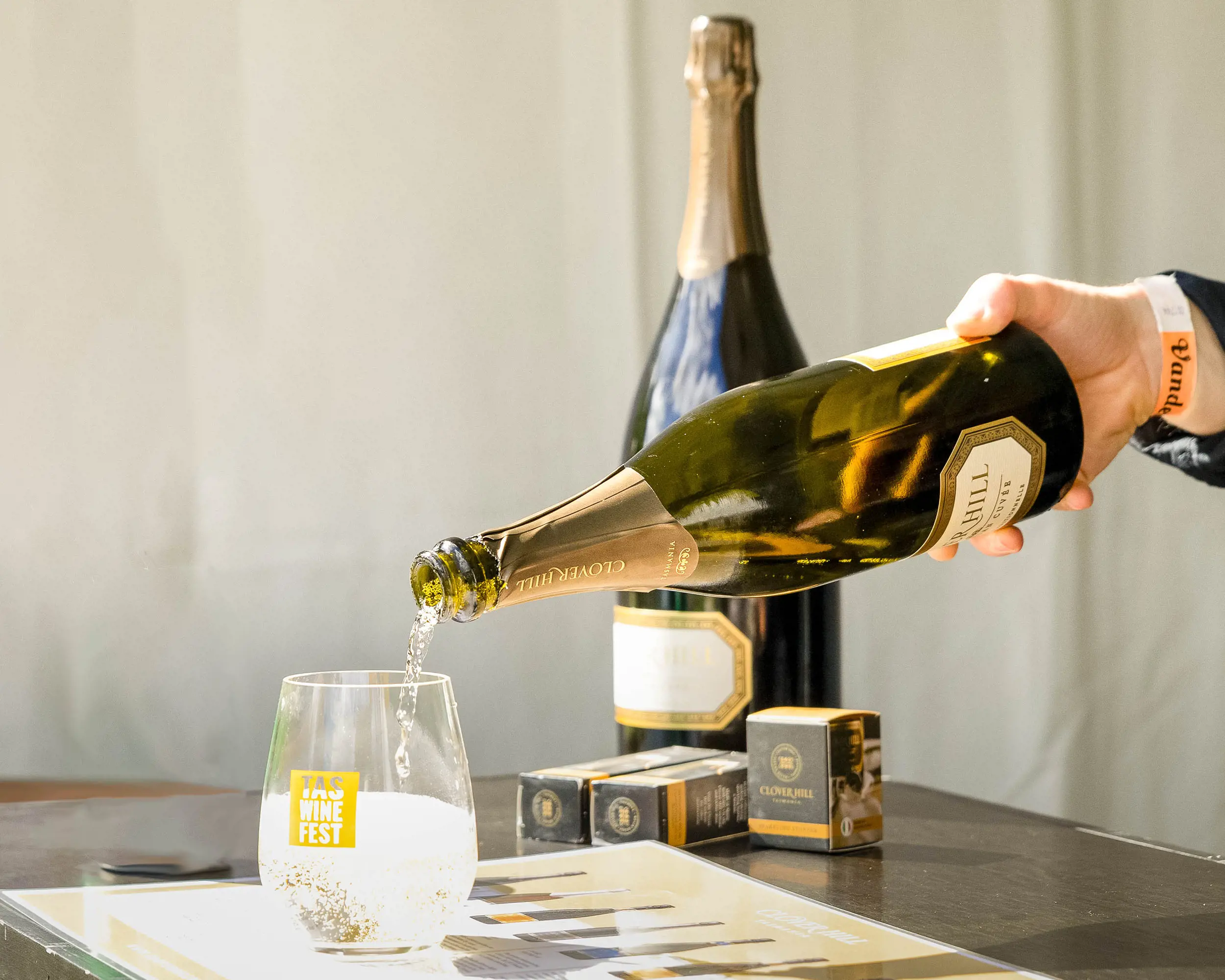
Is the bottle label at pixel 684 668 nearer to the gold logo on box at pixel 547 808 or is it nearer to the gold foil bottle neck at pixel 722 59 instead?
the gold logo on box at pixel 547 808

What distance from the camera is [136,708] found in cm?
149

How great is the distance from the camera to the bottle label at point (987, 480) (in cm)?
77

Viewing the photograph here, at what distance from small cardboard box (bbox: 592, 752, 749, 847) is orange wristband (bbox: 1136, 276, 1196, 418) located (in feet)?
1.30

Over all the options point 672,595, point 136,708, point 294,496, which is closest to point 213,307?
point 294,496

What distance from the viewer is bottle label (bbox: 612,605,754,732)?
0.93 m

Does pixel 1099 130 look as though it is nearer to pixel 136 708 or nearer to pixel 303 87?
pixel 303 87

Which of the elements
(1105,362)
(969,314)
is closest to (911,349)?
(969,314)

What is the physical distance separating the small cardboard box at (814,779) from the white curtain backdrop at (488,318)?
0.82m

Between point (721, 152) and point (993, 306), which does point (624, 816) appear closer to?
point (993, 306)

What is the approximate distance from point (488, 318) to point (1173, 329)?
884 mm

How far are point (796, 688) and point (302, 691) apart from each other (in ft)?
1.64

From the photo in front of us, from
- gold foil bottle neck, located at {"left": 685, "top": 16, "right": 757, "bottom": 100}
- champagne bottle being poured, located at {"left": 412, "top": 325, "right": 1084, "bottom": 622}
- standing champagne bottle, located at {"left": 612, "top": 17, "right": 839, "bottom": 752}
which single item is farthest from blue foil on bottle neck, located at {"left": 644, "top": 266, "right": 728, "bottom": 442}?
champagne bottle being poured, located at {"left": 412, "top": 325, "right": 1084, "bottom": 622}

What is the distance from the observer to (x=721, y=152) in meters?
1.06

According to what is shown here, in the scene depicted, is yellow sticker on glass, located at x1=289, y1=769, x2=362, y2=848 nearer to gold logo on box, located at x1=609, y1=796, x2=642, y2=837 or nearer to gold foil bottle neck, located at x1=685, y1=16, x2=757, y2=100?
gold logo on box, located at x1=609, y1=796, x2=642, y2=837
